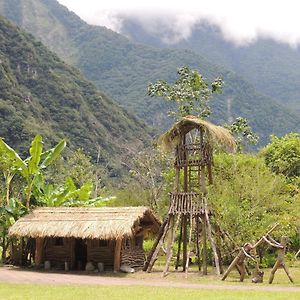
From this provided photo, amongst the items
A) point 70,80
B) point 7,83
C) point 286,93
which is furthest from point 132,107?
point 286,93

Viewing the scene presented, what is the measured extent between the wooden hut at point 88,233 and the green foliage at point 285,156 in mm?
16972

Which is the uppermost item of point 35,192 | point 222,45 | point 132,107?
point 222,45

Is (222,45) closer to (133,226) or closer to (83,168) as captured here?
(83,168)

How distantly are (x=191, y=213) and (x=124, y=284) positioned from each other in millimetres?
4650

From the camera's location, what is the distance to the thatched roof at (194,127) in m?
22.0

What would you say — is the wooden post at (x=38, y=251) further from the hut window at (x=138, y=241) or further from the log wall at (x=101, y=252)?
the hut window at (x=138, y=241)

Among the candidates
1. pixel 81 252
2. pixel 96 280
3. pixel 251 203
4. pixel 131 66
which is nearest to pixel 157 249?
pixel 96 280

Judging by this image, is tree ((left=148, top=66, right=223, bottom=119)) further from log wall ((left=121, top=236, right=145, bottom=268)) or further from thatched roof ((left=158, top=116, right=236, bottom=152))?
thatched roof ((left=158, top=116, right=236, bottom=152))

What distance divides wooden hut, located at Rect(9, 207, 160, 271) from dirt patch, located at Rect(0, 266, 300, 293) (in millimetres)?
1479

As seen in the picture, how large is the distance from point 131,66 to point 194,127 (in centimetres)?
11703

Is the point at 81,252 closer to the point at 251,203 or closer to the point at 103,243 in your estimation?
the point at 103,243

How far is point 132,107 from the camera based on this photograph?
111312 mm

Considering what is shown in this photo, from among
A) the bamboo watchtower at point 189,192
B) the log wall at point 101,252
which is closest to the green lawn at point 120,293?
the bamboo watchtower at point 189,192

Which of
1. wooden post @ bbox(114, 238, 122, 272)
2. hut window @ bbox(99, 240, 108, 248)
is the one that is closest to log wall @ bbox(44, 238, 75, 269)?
hut window @ bbox(99, 240, 108, 248)
